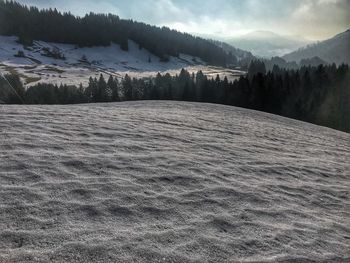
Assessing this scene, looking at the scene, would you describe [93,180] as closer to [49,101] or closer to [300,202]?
[300,202]

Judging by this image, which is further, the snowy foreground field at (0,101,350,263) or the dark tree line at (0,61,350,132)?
the dark tree line at (0,61,350,132)

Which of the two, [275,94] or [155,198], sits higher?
[275,94]

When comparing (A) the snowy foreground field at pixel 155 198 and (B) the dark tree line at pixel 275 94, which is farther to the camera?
(B) the dark tree line at pixel 275 94

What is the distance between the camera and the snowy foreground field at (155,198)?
20.3 ft

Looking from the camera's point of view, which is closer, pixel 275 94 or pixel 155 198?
pixel 155 198

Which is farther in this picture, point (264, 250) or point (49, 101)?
point (49, 101)

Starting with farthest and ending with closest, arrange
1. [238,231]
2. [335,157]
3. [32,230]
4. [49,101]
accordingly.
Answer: [49,101] < [335,157] < [238,231] < [32,230]

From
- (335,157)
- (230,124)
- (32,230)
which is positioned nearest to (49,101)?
(230,124)

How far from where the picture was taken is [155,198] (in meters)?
8.16

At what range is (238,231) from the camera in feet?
23.6

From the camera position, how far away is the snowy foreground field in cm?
619

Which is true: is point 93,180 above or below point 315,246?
above

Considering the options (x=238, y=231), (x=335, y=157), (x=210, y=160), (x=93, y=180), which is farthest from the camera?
(x=335, y=157)

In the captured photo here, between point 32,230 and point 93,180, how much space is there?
8.40 feet
